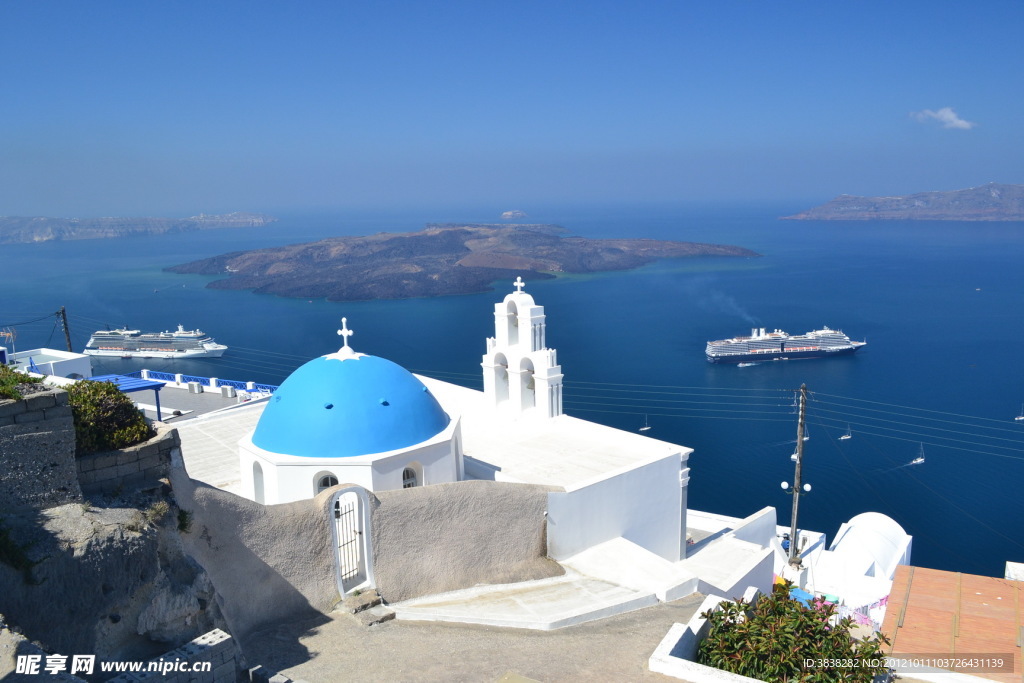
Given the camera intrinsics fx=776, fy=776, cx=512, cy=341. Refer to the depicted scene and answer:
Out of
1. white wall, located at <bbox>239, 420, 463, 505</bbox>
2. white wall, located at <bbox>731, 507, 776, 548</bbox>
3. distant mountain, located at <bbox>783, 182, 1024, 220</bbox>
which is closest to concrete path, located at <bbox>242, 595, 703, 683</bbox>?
white wall, located at <bbox>239, 420, 463, 505</bbox>

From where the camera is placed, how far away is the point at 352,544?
28.5 feet

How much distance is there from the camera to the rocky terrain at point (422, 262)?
82438mm

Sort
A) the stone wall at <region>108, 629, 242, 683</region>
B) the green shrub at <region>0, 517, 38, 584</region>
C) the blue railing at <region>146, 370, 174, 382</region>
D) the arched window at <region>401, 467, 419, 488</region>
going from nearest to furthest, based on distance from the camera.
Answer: the green shrub at <region>0, 517, 38, 584</region> → the stone wall at <region>108, 629, 242, 683</region> → the arched window at <region>401, 467, 419, 488</region> → the blue railing at <region>146, 370, 174, 382</region>

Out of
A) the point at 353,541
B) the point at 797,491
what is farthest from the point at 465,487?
the point at 797,491

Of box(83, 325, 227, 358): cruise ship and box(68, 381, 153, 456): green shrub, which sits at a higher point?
box(68, 381, 153, 456): green shrub

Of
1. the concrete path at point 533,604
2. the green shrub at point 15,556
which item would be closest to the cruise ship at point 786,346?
the concrete path at point 533,604

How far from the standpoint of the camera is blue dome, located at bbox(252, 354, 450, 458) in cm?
1004

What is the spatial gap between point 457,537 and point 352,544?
1.38 m

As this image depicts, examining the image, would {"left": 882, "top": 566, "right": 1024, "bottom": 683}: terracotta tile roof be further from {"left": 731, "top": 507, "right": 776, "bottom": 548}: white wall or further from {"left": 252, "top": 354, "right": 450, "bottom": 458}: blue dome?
{"left": 252, "top": 354, "right": 450, "bottom": 458}: blue dome

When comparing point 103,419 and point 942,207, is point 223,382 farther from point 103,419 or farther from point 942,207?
point 942,207

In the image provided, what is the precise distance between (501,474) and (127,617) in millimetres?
6487

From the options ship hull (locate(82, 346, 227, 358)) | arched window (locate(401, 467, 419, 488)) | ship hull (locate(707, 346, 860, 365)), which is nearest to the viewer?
arched window (locate(401, 467, 419, 488))

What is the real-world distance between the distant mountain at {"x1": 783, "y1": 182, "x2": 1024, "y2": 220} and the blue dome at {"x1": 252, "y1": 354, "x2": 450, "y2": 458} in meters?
186

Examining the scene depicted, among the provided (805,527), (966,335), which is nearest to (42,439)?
(805,527)
